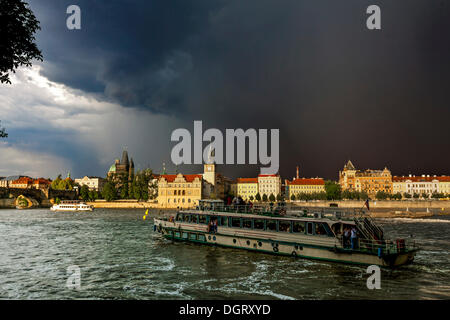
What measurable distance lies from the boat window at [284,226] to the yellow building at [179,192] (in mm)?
93772

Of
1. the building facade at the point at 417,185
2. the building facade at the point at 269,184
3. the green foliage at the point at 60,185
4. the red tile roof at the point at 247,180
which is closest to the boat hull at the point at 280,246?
the building facade at the point at 269,184

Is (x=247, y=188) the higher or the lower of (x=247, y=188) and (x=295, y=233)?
the lower

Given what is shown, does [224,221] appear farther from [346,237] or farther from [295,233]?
[346,237]

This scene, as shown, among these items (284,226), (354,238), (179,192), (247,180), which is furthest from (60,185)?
(354,238)

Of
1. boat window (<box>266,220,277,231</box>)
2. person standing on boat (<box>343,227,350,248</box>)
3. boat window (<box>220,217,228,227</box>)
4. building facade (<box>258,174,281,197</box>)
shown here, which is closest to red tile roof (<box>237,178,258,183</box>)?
building facade (<box>258,174,281,197</box>)

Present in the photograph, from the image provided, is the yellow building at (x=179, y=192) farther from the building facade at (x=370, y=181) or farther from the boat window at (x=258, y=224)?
Result: the building facade at (x=370, y=181)

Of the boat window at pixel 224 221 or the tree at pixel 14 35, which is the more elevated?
the tree at pixel 14 35

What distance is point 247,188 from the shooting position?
192500mm

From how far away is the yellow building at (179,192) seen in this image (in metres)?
118

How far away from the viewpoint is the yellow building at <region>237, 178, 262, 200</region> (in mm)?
190750

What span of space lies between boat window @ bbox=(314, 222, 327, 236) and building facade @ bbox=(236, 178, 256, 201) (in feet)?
549

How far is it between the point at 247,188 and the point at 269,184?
14726 millimetres

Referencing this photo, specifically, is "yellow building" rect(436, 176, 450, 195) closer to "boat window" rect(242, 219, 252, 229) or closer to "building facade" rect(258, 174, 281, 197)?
"building facade" rect(258, 174, 281, 197)

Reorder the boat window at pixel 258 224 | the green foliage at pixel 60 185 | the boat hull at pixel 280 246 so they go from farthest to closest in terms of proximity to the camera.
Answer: the green foliage at pixel 60 185
the boat window at pixel 258 224
the boat hull at pixel 280 246
